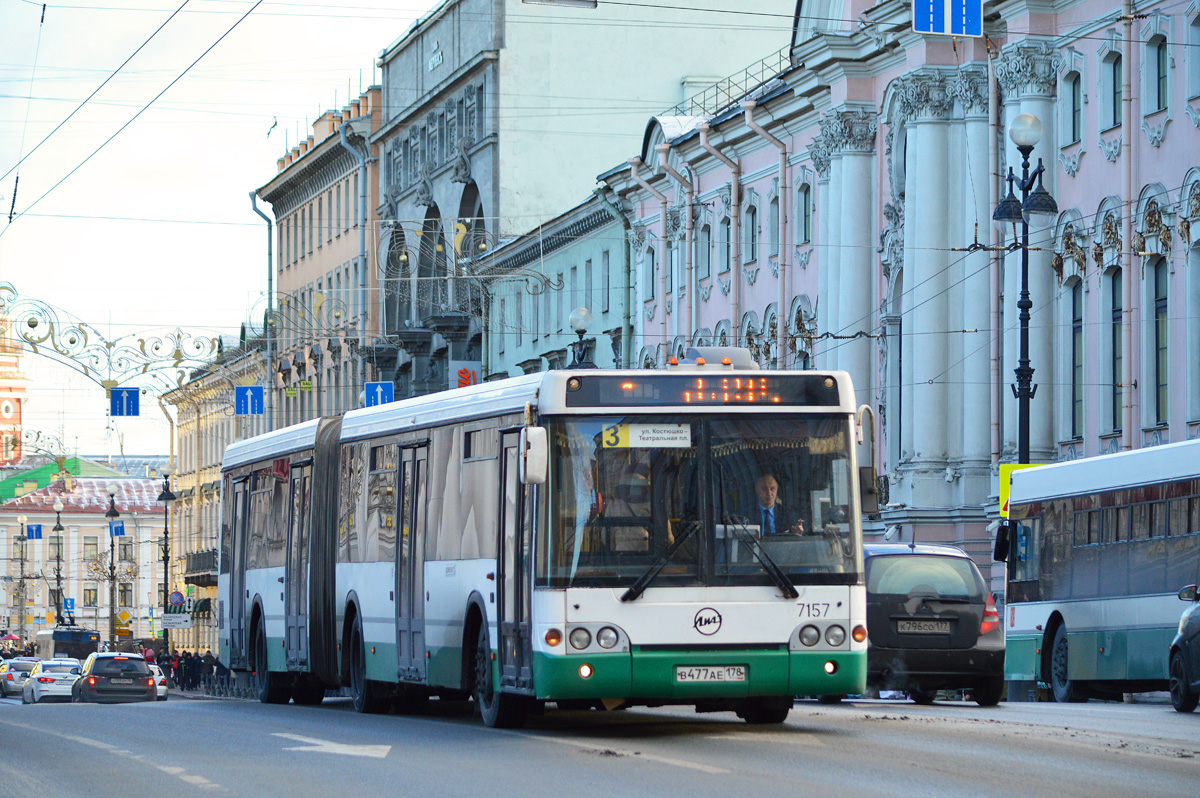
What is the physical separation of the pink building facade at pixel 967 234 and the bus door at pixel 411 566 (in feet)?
54.4

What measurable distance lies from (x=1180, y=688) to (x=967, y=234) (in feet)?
64.0

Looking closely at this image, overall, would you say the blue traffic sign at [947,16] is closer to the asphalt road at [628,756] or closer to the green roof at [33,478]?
the asphalt road at [628,756]

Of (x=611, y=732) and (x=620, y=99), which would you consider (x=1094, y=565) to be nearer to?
(x=611, y=732)

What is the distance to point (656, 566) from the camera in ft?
51.6

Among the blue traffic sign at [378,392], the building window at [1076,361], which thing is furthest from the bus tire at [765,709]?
the blue traffic sign at [378,392]

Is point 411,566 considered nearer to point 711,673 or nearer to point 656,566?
point 656,566

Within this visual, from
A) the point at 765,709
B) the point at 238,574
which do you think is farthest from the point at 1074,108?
the point at 765,709

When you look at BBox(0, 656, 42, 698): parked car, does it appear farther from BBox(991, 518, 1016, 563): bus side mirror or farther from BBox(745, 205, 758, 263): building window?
BBox(991, 518, 1016, 563): bus side mirror

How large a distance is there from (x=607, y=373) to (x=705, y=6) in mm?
51880

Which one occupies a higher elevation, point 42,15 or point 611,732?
point 42,15

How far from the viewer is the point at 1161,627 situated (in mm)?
23453

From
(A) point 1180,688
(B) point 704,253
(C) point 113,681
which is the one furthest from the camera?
(B) point 704,253

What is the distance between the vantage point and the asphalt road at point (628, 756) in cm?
1237

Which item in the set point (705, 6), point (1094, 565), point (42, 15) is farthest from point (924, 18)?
point (705, 6)
